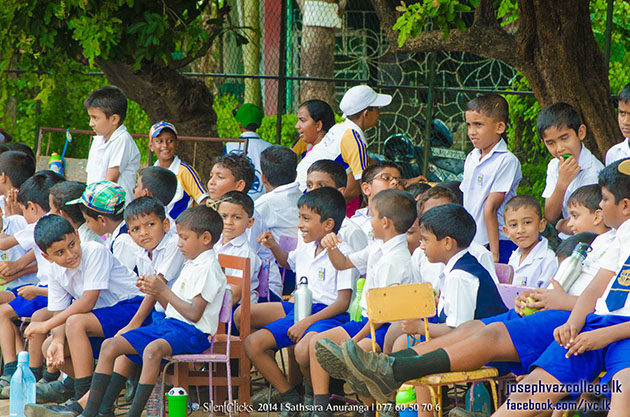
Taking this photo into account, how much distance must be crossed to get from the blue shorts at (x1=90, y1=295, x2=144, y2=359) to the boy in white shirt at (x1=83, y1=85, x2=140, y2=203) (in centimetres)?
151

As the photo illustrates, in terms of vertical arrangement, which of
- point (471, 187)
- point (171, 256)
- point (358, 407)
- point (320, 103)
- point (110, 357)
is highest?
point (320, 103)

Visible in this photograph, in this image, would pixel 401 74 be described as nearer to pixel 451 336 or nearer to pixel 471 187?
pixel 471 187

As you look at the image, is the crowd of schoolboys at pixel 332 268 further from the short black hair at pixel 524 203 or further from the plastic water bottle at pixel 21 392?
the plastic water bottle at pixel 21 392

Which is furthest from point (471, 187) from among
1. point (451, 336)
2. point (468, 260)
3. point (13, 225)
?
point (13, 225)

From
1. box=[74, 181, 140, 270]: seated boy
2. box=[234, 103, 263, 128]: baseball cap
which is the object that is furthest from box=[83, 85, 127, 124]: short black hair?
box=[234, 103, 263, 128]: baseball cap

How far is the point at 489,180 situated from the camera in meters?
5.55

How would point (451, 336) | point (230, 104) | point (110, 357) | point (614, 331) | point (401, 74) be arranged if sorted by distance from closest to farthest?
point (614, 331), point (451, 336), point (110, 357), point (401, 74), point (230, 104)

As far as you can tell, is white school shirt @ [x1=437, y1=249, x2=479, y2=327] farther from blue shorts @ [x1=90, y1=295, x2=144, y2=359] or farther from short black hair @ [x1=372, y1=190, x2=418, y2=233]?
blue shorts @ [x1=90, y1=295, x2=144, y2=359]

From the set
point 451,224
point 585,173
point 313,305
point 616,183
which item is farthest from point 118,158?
point 616,183

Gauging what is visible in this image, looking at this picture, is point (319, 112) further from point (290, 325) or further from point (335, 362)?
point (335, 362)

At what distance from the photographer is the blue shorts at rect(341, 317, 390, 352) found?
4.64 m

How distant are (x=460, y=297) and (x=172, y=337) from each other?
1.54m

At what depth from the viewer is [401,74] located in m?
11.3

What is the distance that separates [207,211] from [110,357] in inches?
37.7
